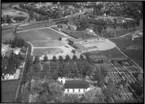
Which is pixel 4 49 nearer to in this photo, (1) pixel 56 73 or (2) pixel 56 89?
(1) pixel 56 73

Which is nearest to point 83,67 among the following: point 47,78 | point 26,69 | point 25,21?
point 47,78

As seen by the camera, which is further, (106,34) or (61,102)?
(106,34)

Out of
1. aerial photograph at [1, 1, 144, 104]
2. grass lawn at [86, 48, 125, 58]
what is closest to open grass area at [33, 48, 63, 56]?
aerial photograph at [1, 1, 144, 104]

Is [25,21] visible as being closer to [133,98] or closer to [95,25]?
[95,25]

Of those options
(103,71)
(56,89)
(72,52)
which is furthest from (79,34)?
(56,89)

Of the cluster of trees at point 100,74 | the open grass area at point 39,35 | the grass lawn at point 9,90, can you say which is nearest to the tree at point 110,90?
the cluster of trees at point 100,74

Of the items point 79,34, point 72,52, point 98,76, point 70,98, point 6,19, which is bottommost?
point 70,98

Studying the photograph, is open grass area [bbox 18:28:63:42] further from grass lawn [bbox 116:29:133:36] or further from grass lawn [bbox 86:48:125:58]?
grass lawn [bbox 116:29:133:36]
